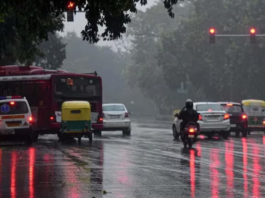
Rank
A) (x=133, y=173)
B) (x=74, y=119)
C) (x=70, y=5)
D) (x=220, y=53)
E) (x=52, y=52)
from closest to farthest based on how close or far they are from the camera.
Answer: (x=70, y=5)
(x=133, y=173)
(x=74, y=119)
(x=52, y=52)
(x=220, y=53)

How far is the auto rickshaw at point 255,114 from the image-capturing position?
4038cm

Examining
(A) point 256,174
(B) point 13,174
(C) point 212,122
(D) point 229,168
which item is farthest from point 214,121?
(B) point 13,174

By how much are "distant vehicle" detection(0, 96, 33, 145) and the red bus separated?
3.65 meters

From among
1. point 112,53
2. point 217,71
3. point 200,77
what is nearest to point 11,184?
point 217,71

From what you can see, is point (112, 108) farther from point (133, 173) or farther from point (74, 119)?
point (133, 173)

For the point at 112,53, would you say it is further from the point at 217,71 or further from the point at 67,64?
the point at 217,71

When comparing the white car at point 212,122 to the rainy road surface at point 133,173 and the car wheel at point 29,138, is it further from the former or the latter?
the rainy road surface at point 133,173

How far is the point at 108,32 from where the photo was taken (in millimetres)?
28297

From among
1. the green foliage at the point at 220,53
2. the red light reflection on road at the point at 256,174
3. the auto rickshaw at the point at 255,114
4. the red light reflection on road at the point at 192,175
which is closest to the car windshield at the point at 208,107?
the auto rickshaw at the point at 255,114

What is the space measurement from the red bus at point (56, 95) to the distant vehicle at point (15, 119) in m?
3.65

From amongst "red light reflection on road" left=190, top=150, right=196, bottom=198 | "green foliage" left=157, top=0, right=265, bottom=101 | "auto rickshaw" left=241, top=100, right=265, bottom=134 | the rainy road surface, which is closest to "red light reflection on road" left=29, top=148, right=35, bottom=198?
the rainy road surface

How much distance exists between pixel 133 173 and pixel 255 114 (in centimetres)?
2344

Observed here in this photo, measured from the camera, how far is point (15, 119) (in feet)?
104

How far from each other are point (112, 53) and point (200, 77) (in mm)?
108994
